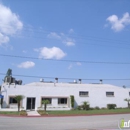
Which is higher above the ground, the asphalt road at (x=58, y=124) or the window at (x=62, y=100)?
the window at (x=62, y=100)

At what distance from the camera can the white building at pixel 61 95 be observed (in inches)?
1351

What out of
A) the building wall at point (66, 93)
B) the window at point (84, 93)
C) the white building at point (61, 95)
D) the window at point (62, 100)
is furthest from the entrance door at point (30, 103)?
the window at point (84, 93)

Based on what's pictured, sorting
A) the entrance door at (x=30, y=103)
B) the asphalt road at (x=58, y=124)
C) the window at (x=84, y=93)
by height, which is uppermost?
the window at (x=84, y=93)

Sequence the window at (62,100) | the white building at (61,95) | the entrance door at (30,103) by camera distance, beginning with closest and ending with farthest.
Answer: the white building at (61,95), the entrance door at (30,103), the window at (62,100)

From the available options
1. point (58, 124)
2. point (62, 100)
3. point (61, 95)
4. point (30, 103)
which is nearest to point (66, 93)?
point (61, 95)

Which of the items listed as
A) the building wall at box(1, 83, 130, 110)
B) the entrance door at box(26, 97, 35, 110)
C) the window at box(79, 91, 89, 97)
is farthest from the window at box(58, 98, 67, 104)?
the entrance door at box(26, 97, 35, 110)

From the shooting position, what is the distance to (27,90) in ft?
116

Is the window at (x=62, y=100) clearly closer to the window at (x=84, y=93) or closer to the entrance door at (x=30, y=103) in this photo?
the window at (x=84, y=93)

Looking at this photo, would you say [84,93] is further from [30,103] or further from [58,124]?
[58,124]

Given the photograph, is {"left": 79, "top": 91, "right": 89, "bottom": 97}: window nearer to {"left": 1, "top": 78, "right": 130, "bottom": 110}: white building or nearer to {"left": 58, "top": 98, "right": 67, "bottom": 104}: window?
{"left": 1, "top": 78, "right": 130, "bottom": 110}: white building

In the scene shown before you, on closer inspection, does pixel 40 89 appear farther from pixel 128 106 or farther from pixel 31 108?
pixel 128 106

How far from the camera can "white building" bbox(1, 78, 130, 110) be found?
3431 cm

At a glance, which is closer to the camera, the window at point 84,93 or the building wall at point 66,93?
the building wall at point 66,93

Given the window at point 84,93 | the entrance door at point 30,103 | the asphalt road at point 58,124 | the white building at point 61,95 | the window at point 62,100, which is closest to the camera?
the asphalt road at point 58,124
